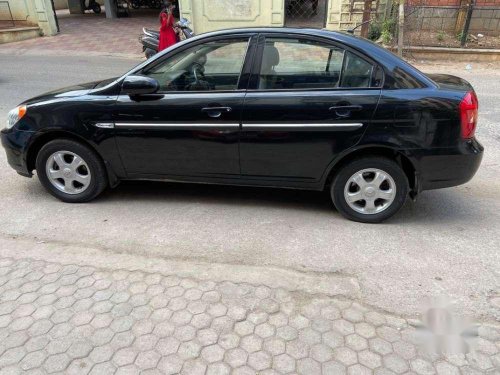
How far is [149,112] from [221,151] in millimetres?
712

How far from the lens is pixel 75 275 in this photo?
9.75 feet

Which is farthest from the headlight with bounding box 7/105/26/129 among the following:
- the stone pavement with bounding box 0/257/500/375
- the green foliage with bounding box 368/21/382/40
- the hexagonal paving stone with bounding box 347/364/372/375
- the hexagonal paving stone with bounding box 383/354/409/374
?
the green foliage with bounding box 368/21/382/40

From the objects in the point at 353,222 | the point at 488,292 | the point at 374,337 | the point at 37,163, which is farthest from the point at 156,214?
the point at 488,292

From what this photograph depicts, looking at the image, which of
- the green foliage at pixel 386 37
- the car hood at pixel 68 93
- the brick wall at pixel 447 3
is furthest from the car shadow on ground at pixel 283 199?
the brick wall at pixel 447 3

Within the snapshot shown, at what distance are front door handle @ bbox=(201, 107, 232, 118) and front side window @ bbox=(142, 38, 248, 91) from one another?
187 millimetres

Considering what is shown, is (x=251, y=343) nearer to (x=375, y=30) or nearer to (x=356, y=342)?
(x=356, y=342)

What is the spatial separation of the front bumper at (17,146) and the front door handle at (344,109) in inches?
109

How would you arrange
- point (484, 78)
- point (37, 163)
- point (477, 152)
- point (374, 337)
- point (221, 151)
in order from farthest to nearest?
point (484, 78) → point (37, 163) → point (221, 151) → point (477, 152) → point (374, 337)

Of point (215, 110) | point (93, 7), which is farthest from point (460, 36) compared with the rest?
point (93, 7)

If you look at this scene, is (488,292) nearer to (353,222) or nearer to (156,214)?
(353,222)

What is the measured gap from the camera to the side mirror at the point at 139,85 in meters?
3.51

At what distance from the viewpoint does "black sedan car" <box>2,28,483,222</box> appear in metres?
3.39

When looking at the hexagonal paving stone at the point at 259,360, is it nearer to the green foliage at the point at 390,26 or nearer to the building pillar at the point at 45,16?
the green foliage at the point at 390,26

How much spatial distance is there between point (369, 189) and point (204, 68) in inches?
70.6
